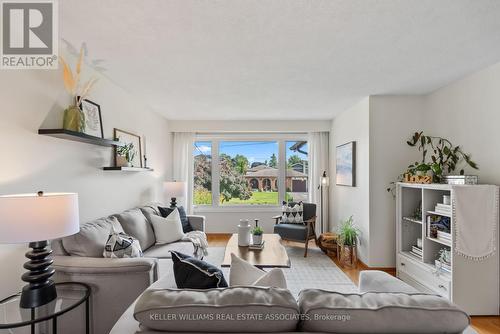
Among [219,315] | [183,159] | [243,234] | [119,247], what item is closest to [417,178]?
[243,234]

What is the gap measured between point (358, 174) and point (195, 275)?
133 inches

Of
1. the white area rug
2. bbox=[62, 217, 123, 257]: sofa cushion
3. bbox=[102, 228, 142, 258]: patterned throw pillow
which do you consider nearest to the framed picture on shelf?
bbox=[62, 217, 123, 257]: sofa cushion

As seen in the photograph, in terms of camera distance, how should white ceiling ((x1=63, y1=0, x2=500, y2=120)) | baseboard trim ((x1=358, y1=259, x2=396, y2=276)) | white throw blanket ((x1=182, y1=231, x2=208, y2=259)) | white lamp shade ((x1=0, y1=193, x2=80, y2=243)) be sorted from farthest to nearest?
baseboard trim ((x1=358, y1=259, x2=396, y2=276)) < white throw blanket ((x1=182, y1=231, x2=208, y2=259)) < white ceiling ((x1=63, y1=0, x2=500, y2=120)) < white lamp shade ((x1=0, y1=193, x2=80, y2=243))

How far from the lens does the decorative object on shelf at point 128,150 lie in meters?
3.20

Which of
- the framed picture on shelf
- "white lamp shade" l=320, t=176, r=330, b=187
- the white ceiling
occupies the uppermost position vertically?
the white ceiling

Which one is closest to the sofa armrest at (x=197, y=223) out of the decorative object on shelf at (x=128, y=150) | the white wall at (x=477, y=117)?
the decorative object on shelf at (x=128, y=150)

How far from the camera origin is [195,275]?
1.32m

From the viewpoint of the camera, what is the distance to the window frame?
569 centimetres

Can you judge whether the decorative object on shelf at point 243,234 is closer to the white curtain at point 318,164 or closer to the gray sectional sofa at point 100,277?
the gray sectional sofa at point 100,277

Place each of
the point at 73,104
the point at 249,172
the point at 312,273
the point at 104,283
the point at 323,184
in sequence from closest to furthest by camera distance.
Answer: the point at 104,283 → the point at 73,104 → the point at 312,273 → the point at 323,184 → the point at 249,172

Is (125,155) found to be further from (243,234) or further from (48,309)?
(48,309)

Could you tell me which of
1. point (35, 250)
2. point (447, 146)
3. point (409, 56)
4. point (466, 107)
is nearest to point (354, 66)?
point (409, 56)

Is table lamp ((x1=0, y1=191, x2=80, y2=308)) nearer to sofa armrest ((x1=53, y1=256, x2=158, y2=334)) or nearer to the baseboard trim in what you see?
sofa armrest ((x1=53, y1=256, x2=158, y2=334))

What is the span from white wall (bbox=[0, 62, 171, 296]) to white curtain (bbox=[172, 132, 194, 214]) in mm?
1913
